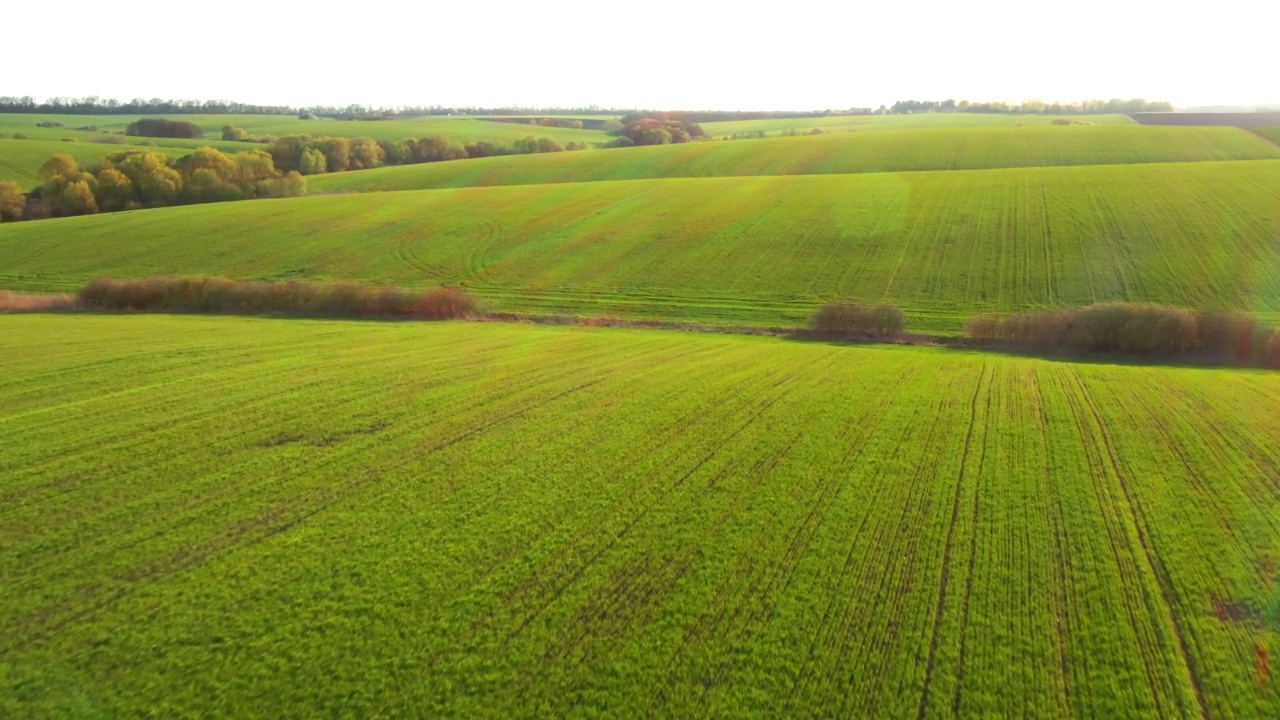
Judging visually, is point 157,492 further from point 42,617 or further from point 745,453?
point 745,453

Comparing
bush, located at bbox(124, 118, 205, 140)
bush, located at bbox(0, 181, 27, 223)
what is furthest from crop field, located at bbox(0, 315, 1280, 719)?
bush, located at bbox(124, 118, 205, 140)

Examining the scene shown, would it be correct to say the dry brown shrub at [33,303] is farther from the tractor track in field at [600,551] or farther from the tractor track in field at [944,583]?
the tractor track in field at [944,583]

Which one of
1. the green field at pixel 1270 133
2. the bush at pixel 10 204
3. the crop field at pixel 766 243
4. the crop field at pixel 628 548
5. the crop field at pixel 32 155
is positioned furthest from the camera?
the crop field at pixel 32 155

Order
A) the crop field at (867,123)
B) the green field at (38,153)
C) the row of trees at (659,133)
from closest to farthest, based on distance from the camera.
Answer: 1. the green field at (38,153)
2. the row of trees at (659,133)
3. the crop field at (867,123)

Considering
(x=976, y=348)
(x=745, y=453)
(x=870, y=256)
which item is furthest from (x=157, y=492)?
(x=870, y=256)

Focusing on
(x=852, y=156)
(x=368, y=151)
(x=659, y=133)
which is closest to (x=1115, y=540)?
(x=852, y=156)

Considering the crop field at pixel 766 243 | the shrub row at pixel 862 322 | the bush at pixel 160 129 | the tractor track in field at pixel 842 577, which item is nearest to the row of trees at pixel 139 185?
the crop field at pixel 766 243

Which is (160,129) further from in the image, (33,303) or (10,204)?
(33,303)
